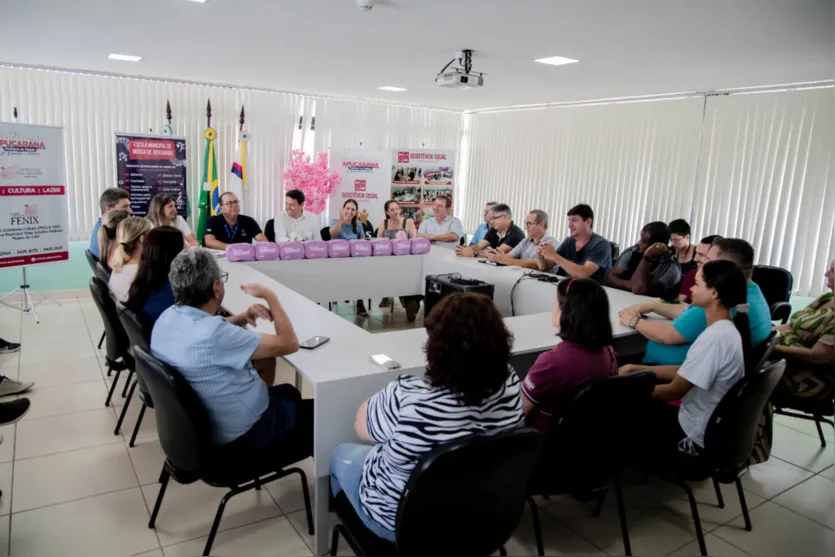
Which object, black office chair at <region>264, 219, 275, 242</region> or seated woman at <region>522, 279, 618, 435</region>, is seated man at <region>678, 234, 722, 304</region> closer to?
seated woman at <region>522, 279, 618, 435</region>

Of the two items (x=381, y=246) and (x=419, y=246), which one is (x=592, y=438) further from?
(x=419, y=246)

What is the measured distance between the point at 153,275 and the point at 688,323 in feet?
8.06

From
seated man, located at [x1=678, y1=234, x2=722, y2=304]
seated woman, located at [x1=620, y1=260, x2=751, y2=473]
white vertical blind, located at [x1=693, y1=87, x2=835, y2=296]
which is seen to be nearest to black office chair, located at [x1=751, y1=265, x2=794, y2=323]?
seated man, located at [x1=678, y1=234, x2=722, y2=304]

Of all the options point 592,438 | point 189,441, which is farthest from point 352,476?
point 592,438

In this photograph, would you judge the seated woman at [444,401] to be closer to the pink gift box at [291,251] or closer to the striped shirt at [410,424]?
the striped shirt at [410,424]

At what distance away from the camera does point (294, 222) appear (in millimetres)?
5566

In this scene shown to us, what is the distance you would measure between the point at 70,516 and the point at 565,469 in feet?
6.66

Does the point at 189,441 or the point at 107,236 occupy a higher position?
the point at 107,236

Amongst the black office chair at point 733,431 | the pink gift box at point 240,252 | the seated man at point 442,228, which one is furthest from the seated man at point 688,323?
the seated man at point 442,228

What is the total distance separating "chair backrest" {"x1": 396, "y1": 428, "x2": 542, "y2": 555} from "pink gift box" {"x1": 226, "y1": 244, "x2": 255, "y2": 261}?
3196 millimetres

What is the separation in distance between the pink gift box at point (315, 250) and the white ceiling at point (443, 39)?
1.54 m

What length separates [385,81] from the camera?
19.9 ft

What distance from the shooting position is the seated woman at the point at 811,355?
107 inches

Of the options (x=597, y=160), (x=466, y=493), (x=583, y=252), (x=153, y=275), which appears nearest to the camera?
(x=466, y=493)
